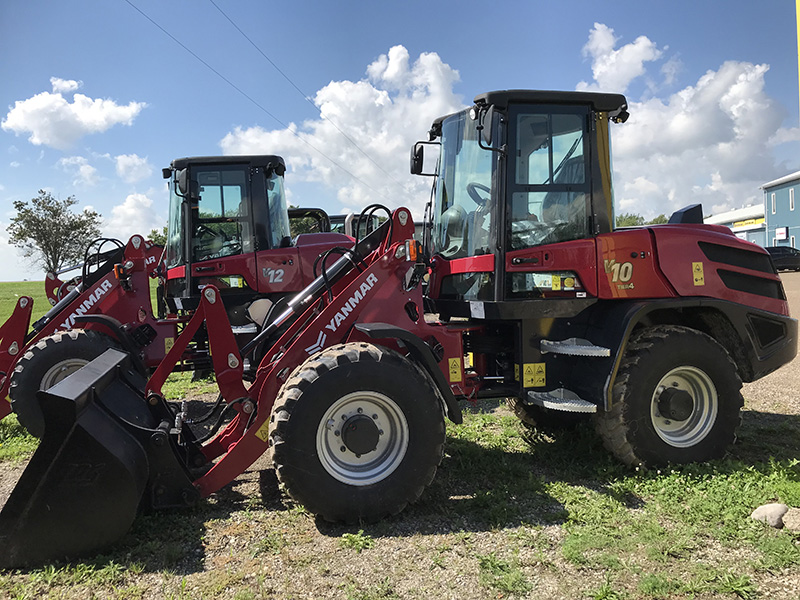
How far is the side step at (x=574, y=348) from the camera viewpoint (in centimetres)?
439

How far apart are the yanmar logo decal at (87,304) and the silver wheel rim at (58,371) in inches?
40.0

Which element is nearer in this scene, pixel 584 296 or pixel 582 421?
pixel 584 296

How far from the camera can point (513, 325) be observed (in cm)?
478

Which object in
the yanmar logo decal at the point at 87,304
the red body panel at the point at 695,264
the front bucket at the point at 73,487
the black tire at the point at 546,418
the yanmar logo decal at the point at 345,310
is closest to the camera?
the front bucket at the point at 73,487

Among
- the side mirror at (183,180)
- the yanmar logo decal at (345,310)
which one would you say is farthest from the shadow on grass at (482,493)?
the side mirror at (183,180)

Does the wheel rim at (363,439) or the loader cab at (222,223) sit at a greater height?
the loader cab at (222,223)

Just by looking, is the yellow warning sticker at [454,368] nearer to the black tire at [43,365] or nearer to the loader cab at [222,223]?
the black tire at [43,365]

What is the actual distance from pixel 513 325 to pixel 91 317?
457cm

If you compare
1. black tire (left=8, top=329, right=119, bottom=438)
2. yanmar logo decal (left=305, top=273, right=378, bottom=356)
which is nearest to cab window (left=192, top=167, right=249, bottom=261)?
black tire (left=8, top=329, right=119, bottom=438)

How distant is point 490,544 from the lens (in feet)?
11.4

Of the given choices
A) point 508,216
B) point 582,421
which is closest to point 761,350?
point 582,421

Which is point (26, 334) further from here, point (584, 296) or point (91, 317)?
point (584, 296)

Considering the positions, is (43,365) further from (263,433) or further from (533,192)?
(533,192)

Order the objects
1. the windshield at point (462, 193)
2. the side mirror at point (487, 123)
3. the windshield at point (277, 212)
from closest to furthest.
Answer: the side mirror at point (487, 123) < the windshield at point (462, 193) < the windshield at point (277, 212)
